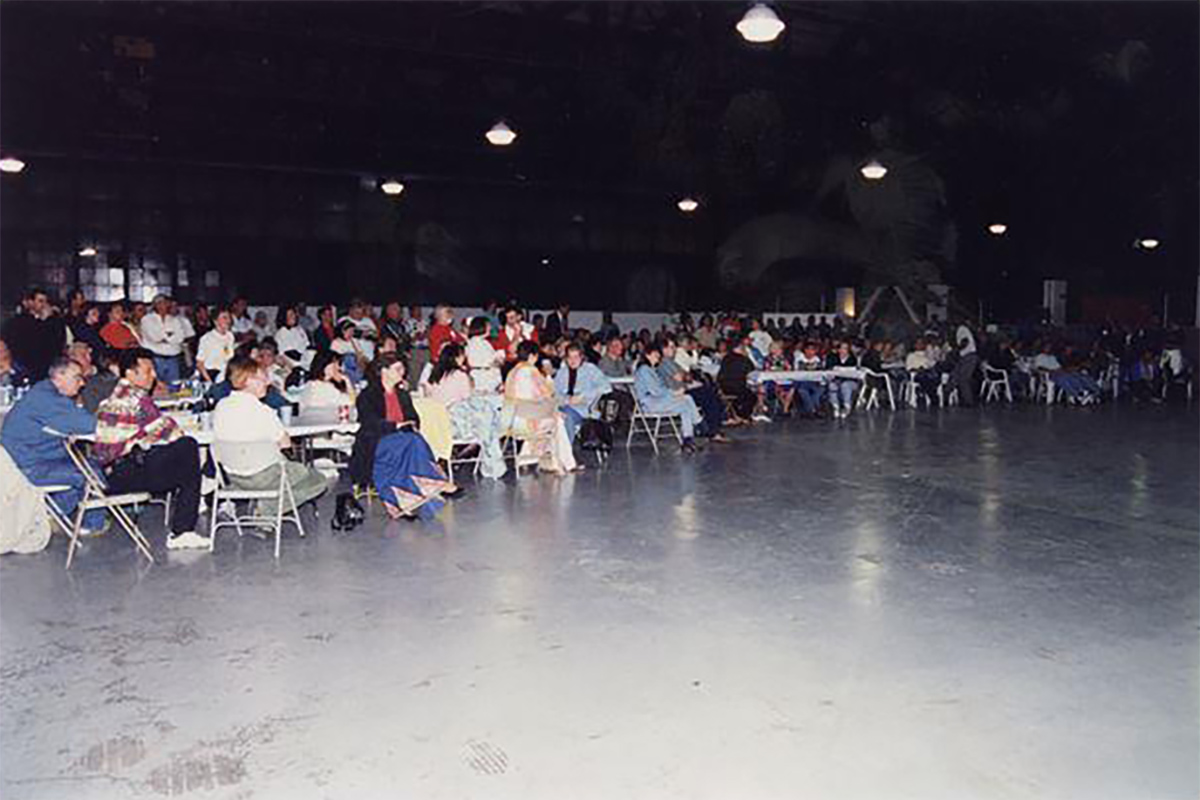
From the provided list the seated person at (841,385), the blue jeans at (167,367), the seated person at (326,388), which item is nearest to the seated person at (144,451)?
the seated person at (326,388)

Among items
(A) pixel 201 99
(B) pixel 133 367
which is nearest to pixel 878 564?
(B) pixel 133 367

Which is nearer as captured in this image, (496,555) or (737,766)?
(737,766)

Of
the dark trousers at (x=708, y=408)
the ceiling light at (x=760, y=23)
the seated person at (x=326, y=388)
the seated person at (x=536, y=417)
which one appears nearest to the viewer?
the seated person at (x=326, y=388)

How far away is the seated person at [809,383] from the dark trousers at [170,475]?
8172 millimetres

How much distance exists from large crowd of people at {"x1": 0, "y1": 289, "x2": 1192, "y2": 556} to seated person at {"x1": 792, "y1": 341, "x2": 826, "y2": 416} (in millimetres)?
24

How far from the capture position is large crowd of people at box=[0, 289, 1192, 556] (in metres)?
5.59

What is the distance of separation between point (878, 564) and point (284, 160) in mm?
10708

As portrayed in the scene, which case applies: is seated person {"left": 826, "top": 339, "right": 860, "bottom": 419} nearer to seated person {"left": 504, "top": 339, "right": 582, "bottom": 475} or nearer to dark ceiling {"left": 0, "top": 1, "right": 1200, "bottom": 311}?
dark ceiling {"left": 0, "top": 1, "right": 1200, "bottom": 311}

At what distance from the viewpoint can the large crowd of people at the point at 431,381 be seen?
5590 millimetres

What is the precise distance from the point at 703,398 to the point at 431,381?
3.23 meters

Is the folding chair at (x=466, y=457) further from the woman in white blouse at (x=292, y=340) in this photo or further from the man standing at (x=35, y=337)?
the man standing at (x=35, y=337)

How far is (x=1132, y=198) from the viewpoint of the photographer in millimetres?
19469

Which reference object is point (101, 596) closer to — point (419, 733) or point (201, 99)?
point (419, 733)

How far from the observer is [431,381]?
8109 millimetres
